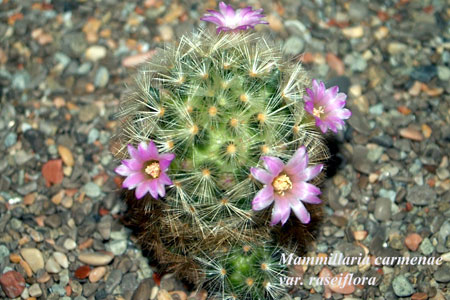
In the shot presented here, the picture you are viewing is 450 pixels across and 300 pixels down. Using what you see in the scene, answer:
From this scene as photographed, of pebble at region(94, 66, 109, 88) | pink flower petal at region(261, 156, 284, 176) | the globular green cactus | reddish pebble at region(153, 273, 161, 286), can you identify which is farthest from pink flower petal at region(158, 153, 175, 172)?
pebble at region(94, 66, 109, 88)

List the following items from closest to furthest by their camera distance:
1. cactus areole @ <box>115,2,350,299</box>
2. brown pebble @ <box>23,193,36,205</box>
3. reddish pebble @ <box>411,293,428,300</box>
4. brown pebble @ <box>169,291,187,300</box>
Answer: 1. cactus areole @ <box>115,2,350,299</box>
2. reddish pebble @ <box>411,293,428,300</box>
3. brown pebble @ <box>169,291,187,300</box>
4. brown pebble @ <box>23,193,36,205</box>

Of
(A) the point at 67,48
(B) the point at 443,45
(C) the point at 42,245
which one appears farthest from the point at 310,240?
(A) the point at 67,48

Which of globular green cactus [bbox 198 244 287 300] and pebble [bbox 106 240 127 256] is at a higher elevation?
globular green cactus [bbox 198 244 287 300]

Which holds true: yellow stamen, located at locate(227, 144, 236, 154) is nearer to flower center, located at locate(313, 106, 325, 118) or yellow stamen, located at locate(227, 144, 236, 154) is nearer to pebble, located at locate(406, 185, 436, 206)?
flower center, located at locate(313, 106, 325, 118)

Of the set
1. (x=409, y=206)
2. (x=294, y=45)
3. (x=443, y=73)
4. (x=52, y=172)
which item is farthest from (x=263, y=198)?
(x=443, y=73)

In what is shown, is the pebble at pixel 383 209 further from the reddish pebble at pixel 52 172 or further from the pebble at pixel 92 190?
the reddish pebble at pixel 52 172

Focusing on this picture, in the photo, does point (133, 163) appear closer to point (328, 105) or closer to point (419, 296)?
point (328, 105)
